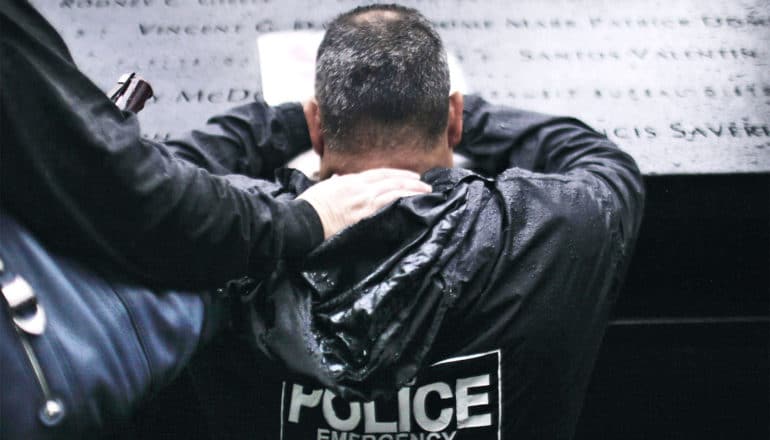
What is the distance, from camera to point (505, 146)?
139 centimetres

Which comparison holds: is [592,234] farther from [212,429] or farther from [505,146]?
[212,429]

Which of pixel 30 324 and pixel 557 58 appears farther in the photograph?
pixel 557 58

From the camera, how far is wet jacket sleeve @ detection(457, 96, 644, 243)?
1196mm

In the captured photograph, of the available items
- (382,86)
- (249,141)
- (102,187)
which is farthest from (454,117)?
(102,187)

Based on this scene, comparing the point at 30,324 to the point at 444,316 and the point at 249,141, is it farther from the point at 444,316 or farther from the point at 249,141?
the point at 249,141

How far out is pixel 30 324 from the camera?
2.41 feet

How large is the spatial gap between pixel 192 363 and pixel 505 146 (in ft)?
2.10

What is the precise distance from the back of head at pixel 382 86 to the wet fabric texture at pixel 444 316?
9 cm

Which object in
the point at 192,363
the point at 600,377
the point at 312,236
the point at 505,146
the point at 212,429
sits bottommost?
the point at 600,377

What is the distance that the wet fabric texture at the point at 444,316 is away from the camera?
0.96 meters

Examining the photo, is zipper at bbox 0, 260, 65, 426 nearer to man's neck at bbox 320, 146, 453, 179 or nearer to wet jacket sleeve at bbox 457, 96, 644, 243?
man's neck at bbox 320, 146, 453, 179

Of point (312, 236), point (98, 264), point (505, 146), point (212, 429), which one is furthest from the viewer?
point (505, 146)

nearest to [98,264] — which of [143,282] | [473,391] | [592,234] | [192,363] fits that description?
[143,282]

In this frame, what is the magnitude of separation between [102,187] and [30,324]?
14 cm
